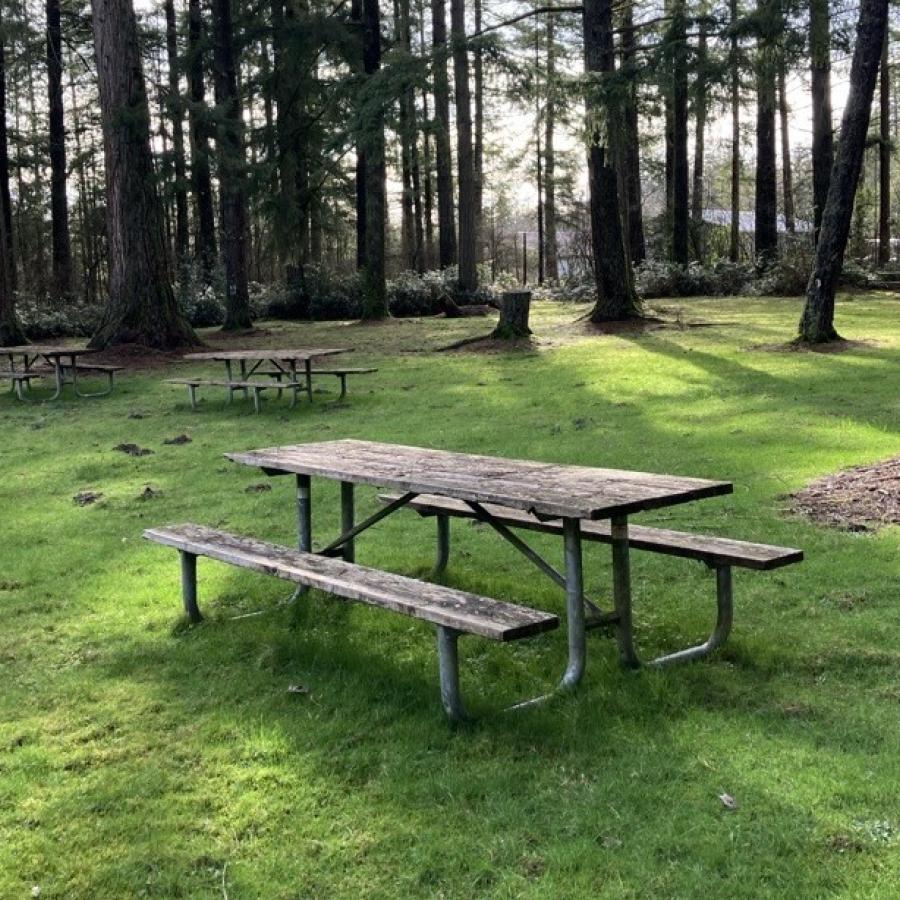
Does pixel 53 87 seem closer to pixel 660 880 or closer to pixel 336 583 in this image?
pixel 336 583

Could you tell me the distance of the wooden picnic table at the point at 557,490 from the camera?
3809 mm

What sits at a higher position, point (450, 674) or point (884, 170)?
point (884, 170)

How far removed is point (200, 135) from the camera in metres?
20.8

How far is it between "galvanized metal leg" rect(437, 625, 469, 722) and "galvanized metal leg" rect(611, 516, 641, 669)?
0.81 meters

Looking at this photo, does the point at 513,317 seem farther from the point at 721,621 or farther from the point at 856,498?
the point at 721,621

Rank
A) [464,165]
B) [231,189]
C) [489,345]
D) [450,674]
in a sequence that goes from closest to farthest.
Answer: [450,674], [489,345], [231,189], [464,165]

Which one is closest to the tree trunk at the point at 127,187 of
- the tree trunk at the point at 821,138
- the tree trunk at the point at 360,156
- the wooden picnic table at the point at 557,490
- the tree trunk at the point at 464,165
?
the tree trunk at the point at 360,156

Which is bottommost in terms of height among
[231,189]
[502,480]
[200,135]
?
[502,480]

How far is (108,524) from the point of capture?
7.36 meters

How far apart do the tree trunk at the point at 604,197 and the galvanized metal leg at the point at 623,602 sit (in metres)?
13.7

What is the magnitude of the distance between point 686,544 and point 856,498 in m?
2.97

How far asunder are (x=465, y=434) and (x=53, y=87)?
885 inches

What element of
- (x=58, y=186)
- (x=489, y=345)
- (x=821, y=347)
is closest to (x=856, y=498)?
(x=821, y=347)

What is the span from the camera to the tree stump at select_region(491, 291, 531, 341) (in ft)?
60.7
